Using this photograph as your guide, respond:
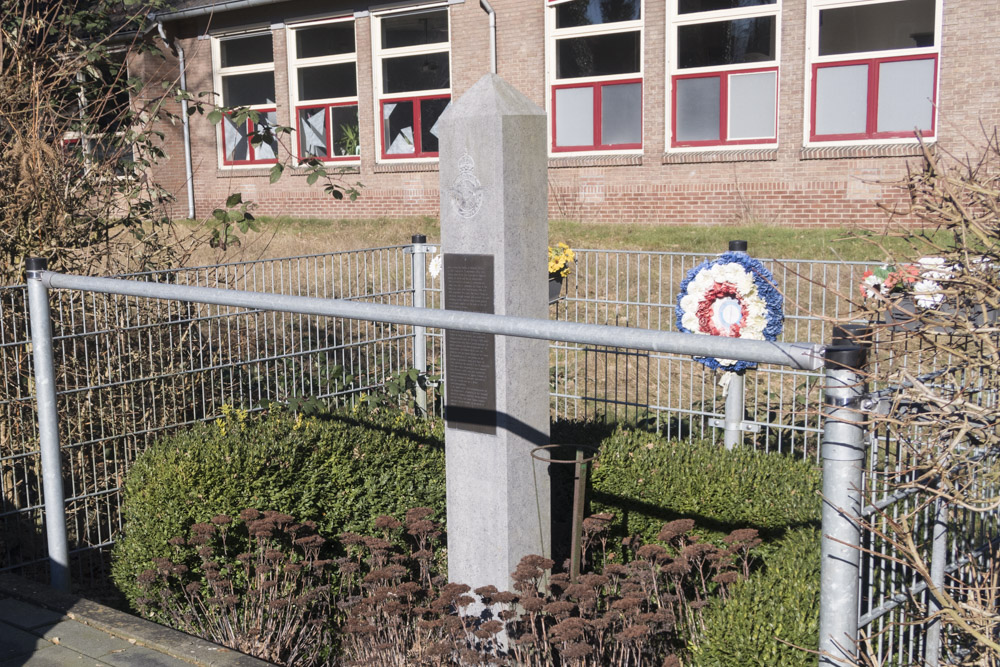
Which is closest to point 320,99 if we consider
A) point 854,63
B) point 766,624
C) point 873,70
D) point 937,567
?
point 854,63

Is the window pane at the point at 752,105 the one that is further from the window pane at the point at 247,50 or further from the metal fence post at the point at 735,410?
the window pane at the point at 247,50

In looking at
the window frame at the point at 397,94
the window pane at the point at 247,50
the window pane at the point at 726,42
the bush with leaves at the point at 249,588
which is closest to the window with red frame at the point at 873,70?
the window pane at the point at 726,42

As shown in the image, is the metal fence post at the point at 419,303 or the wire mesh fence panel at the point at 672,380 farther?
the metal fence post at the point at 419,303

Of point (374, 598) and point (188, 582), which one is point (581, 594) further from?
point (188, 582)

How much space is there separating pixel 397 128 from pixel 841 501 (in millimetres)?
16988

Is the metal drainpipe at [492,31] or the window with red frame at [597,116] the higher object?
the metal drainpipe at [492,31]

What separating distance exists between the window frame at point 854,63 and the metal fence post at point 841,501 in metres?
12.2

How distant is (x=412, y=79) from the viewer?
18.4m

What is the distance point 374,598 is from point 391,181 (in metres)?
14.7

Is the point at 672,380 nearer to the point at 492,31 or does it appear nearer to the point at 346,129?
the point at 492,31

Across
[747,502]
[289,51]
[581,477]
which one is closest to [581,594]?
[581,477]

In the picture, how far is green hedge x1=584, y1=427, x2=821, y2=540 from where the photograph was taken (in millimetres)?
5102

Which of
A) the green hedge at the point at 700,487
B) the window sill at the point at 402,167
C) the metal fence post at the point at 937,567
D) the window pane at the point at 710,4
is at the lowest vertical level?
the green hedge at the point at 700,487

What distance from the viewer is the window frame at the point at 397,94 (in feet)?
58.9
